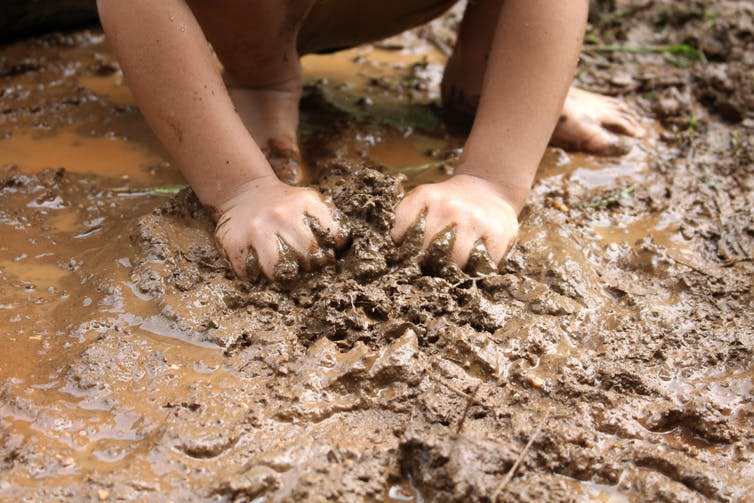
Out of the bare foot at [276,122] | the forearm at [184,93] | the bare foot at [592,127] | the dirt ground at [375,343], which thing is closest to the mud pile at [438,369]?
the dirt ground at [375,343]

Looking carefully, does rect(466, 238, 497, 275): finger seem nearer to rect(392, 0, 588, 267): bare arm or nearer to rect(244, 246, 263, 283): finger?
rect(392, 0, 588, 267): bare arm

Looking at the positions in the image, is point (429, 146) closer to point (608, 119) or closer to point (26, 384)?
point (608, 119)

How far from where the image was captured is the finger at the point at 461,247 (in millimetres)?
1605

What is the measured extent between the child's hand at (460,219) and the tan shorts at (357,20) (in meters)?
0.73

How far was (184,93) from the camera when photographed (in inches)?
66.4

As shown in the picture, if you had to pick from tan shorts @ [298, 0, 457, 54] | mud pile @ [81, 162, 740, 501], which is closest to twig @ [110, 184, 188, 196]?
mud pile @ [81, 162, 740, 501]

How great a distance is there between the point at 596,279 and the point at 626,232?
0.31m

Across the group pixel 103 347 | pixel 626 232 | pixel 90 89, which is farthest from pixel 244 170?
pixel 90 89

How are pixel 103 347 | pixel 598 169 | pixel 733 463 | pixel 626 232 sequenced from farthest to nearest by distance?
1. pixel 598 169
2. pixel 626 232
3. pixel 103 347
4. pixel 733 463

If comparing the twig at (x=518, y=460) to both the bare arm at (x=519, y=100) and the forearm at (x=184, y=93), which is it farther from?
the forearm at (x=184, y=93)

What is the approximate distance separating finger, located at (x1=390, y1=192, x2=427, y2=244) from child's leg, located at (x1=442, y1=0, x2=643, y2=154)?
86 centimetres

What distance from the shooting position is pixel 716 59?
9.71 feet

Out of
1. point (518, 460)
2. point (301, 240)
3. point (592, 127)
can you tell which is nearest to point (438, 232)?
point (301, 240)

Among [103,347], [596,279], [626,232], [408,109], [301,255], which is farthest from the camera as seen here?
[408,109]
